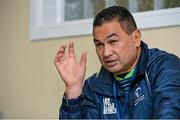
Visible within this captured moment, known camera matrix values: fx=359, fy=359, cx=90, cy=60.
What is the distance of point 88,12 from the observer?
2.57 m

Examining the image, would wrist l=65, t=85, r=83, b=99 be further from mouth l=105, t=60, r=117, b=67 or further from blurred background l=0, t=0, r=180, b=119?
blurred background l=0, t=0, r=180, b=119

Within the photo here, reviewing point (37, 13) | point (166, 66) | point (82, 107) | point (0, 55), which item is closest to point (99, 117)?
point (82, 107)

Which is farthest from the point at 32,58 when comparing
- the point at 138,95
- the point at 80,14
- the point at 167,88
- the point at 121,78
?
the point at 167,88

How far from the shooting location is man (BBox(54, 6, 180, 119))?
60.7 inches

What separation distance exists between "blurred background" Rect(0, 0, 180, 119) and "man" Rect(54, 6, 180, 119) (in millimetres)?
622

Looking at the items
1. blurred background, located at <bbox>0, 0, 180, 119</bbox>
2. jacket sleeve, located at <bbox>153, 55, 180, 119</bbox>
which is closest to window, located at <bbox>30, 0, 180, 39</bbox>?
blurred background, located at <bbox>0, 0, 180, 119</bbox>

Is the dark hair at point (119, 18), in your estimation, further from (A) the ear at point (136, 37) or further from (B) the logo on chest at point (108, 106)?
(B) the logo on chest at point (108, 106)

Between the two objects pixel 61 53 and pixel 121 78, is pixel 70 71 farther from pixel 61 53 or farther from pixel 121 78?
pixel 121 78

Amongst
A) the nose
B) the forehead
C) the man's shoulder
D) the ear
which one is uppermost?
the forehead

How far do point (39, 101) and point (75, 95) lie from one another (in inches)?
39.5

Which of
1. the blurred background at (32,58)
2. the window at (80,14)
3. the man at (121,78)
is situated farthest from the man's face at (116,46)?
the blurred background at (32,58)

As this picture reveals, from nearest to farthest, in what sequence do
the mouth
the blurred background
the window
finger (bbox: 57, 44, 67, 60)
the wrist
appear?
the mouth
the wrist
finger (bbox: 57, 44, 67, 60)
the window
the blurred background

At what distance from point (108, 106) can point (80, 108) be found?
5.7 inches

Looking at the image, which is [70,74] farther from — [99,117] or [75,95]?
[99,117]
